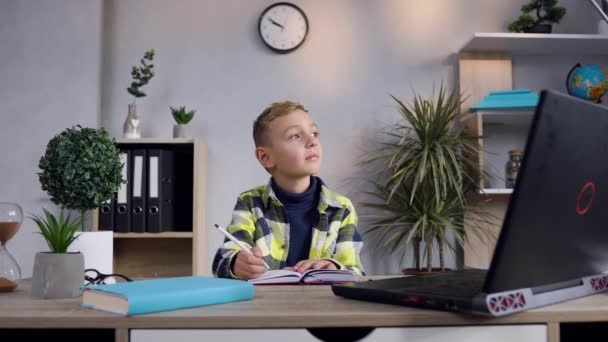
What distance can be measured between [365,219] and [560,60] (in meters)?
1.44

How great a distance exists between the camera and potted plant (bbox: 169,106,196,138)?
3016 mm

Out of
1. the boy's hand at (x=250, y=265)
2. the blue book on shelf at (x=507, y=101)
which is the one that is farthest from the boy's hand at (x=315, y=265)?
the blue book on shelf at (x=507, y=101)

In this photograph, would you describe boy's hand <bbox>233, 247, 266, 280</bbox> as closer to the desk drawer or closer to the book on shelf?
the book on shelf

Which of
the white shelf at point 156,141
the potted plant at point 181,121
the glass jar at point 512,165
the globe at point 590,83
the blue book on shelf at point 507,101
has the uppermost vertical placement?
the globe at point 590,83

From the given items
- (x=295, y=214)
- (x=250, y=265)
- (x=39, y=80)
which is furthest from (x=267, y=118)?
(x=39, y=80)

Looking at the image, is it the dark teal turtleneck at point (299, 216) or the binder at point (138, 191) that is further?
the binder at point (138, 191)

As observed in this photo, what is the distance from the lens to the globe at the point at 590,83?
3.04 metres

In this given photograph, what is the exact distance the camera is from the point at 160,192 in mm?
2834

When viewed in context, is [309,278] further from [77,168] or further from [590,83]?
[590,83]

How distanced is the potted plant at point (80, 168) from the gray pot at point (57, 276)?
200 mm

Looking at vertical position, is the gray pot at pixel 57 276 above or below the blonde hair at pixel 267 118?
below

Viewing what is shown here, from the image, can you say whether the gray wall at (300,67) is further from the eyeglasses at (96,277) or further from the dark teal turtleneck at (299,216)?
the eyeglasses at (96,277)

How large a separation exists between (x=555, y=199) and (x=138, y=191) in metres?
2.37

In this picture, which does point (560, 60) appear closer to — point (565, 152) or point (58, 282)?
point (565, 152)
